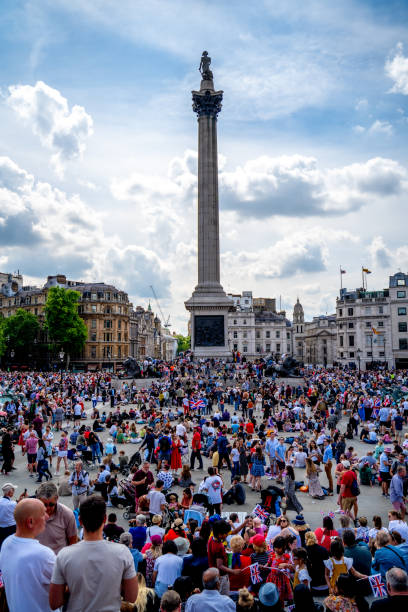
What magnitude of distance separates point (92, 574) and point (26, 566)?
0.71 metres

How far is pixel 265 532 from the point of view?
358 inches

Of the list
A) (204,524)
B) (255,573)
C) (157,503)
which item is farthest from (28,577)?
(157,503)

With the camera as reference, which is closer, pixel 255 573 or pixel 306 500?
pixel 255 573

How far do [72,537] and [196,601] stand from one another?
5.03 ft

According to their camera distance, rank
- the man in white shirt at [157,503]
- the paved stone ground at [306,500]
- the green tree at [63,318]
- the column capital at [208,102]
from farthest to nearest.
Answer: the green tree at [63,318], the column capital at [208,102], the paved stone ground at [306,500], the man in white shirt at [157,503]

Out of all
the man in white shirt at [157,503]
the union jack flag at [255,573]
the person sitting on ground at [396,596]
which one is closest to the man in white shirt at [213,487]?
the man in white shirt at [157,503]

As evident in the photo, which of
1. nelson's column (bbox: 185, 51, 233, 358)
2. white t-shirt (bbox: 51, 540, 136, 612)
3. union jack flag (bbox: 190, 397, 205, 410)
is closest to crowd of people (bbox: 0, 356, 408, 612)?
white t-shirt (bbox: 51, 540, 136, 612)

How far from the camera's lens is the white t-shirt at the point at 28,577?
4016mm

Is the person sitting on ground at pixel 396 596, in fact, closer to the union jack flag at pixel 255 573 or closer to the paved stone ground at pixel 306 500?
the union jack flag at pixel 255 573

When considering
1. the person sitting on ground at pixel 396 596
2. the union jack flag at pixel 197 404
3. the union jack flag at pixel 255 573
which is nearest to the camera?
the person sitting on ground at pixel 396 596

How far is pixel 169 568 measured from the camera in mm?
6918

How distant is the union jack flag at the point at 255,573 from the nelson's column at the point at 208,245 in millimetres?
42355

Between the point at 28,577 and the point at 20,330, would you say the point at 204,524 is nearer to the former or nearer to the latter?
the point at 28,577

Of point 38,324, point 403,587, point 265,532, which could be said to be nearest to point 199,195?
point 38,324
